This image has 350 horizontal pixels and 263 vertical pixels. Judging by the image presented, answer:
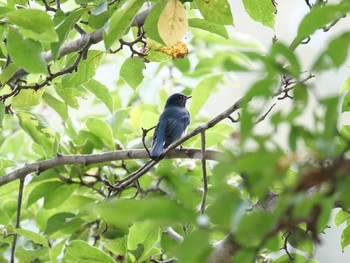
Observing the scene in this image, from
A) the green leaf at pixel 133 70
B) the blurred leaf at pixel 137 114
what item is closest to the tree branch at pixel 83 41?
the green leaf at pixel 133 70

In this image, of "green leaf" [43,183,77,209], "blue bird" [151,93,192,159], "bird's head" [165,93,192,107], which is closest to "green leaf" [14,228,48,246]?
"green leaf" [43,183,77,209]

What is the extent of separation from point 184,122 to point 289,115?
6.54 feet

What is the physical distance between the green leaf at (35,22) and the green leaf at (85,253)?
69cm

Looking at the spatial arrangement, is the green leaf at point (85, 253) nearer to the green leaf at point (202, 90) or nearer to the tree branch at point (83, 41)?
the tree branch at point (83, 41)

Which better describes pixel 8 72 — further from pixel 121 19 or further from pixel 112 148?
pixel 112 148

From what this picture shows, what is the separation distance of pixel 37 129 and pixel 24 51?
87 centimetres

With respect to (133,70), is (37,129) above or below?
below

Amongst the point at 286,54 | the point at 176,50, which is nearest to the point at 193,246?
the point at 286,54

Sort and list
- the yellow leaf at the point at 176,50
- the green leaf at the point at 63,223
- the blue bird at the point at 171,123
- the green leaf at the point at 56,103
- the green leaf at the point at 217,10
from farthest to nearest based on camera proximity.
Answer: the blue bird at the point at 171,123
the green leaf at the point at 63,223
the green leaf at the point at 56,103
the yellow leaf at the point at 176,50
the green leaf at the point at 217,10

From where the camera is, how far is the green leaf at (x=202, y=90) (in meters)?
2.35

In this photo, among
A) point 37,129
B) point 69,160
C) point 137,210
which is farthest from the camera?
point 37,129

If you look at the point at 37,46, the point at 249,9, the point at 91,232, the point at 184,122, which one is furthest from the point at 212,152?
the point at 184,122

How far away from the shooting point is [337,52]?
68 centimetres

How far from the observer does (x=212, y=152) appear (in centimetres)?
174
